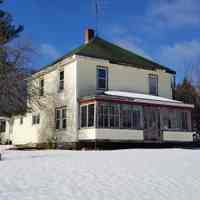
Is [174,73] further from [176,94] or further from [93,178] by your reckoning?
[93,178]

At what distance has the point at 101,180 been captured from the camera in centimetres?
987

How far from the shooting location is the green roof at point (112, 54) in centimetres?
2538

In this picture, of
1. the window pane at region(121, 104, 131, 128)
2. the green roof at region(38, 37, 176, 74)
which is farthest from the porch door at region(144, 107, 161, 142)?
the green roof at region(38, 37, 176, 74)

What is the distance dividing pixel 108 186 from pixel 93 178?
1067mm

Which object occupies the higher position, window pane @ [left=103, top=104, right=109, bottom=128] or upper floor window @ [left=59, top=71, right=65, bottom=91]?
upper floor window @ [left=59, top=71, right=65, bottom=91]

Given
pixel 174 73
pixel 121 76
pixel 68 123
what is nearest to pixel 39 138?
pixel 68 123

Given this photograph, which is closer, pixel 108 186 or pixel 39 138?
pixel 108 186

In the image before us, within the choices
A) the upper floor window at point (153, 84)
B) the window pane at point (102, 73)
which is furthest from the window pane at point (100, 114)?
the upper floor window at point (153, 84)

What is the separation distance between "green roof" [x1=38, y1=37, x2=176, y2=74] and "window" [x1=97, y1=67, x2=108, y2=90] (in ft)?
2.82

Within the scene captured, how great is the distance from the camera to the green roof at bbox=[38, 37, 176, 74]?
25.4 m

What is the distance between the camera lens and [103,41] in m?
29.4

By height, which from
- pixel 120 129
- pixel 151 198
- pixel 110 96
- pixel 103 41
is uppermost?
pixel 103 41

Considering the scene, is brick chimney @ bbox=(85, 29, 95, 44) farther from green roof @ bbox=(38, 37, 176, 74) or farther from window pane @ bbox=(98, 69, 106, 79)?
window pane @ bbox=(98, 69, 106, 79)

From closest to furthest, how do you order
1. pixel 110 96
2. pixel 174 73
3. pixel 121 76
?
pixel 110 96
pixel 121 76
pixel 174 73
